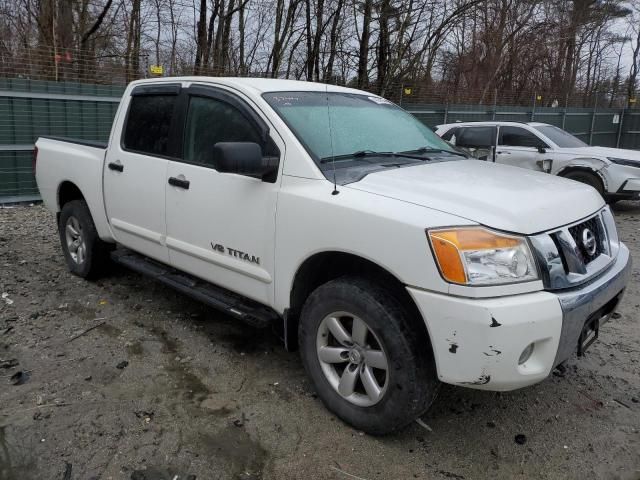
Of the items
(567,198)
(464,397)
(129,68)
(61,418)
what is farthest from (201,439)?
(129,68)

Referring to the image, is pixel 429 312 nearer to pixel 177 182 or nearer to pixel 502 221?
pixel 502 221

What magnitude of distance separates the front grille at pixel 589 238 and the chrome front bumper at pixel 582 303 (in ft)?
0.37

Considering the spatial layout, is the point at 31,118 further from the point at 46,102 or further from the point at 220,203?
the point at 220,203

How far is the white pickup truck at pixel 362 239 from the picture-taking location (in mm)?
2455

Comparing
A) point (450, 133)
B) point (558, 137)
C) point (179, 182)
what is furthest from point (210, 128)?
point (558, 137)

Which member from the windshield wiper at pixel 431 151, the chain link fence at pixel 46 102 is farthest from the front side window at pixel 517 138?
the windshield wiper at pixel 431 151

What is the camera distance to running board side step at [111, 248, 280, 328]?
3.41m

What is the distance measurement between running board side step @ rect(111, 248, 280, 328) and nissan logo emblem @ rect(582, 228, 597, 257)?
174 centimetres

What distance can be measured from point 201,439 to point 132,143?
8.06ft

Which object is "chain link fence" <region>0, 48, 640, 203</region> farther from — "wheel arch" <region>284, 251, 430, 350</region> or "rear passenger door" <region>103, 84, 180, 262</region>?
"wheel arch" <region>284, 251, 430, 350</region>

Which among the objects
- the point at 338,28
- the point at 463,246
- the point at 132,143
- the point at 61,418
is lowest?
the point at 61,418

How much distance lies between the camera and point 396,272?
259 centimetres

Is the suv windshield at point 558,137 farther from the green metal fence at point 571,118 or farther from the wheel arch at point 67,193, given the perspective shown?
the wheel arch at point 67,193

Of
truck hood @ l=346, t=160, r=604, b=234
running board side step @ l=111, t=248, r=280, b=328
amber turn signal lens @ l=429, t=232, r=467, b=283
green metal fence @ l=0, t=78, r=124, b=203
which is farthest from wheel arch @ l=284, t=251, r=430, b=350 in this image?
green metal fence @ l=0, t=78, r=124, b=203
